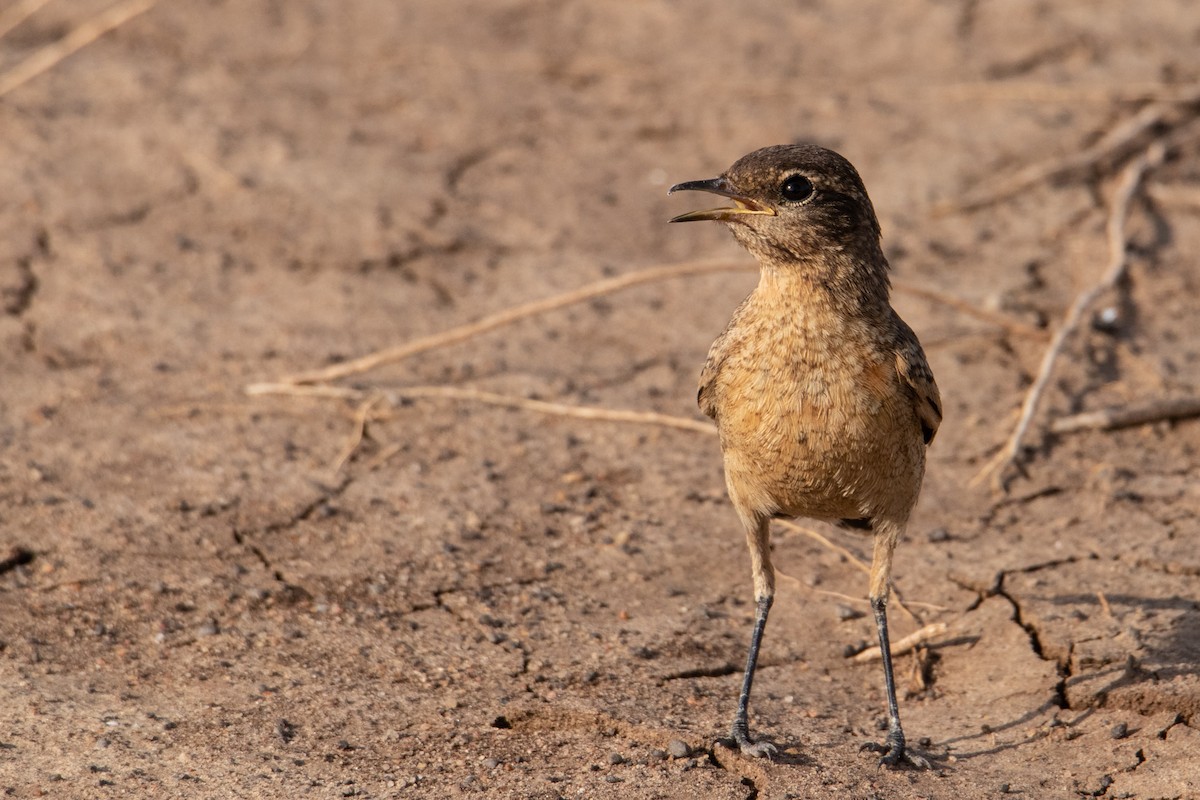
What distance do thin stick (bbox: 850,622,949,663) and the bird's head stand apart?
156cm

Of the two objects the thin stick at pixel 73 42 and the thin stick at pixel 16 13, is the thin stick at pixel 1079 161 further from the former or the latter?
the thin stick at pixel 16 13

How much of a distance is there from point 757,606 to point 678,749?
25.0 inches

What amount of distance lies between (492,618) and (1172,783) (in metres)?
2.43

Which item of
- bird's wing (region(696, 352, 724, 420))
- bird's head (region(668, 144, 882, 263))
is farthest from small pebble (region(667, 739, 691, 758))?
bird's head (region(668, 144, 882, 263))

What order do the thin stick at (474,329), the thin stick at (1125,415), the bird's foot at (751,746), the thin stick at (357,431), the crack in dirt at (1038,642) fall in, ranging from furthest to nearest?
1. the thin stick at (474,329)
2. the thin stick at (1125,415)
3. the thin stick at (357,431)
4. the crack in dirt at (1038,642)
5. the bird's foot at (751,746)

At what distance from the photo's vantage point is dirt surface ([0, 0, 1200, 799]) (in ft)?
15.5

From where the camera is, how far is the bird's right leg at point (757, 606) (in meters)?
4.65

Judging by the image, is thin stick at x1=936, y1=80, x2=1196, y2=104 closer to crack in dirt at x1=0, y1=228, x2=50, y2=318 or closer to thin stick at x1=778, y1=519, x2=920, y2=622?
thin stick at x1=778, y1=519, x2=920, y2=622

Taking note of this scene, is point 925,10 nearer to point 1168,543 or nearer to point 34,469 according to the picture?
point 1168,543

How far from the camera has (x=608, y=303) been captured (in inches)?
304

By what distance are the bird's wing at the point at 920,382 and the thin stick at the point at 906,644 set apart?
89 centimetres

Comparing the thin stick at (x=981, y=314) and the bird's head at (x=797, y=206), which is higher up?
the bird's head at (x=797, y=206)

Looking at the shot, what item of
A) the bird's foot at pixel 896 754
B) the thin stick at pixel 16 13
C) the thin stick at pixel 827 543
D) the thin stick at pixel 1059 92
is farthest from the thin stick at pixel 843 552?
the thin stick at pixel 16 13

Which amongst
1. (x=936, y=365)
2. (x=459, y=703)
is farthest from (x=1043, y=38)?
(x=459, y=703)
